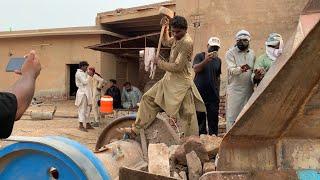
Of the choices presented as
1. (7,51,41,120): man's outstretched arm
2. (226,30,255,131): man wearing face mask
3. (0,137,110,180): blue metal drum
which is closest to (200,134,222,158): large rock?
(0,137,110,180): blue metal drum

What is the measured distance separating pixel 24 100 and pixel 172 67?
3246 mm

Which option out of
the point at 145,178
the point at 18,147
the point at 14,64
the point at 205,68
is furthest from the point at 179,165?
the point at 205,68

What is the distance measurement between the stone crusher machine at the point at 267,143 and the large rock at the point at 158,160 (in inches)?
18.8

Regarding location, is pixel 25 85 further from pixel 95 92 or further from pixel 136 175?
pixel 95 92

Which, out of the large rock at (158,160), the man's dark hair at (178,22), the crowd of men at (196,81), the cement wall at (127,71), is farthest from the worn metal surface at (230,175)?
the cement wall at (127,71)

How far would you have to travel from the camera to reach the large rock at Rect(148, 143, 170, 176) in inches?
127

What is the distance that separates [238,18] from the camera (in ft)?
35.0

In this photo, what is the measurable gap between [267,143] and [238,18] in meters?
8.52

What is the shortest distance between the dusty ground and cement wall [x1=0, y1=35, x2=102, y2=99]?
59.9 inches

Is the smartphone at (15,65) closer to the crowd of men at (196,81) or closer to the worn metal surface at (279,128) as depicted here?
the worn metal surface at (279,128)

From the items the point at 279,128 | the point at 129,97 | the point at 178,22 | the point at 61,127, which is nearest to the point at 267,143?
the point at 279,128

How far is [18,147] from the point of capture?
8.66 feet

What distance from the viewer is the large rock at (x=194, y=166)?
3459mm

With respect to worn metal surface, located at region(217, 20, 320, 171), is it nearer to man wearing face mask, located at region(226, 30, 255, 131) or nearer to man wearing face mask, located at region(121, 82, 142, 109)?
man wearing face mask, located at region(226, 30, 255, 131)
